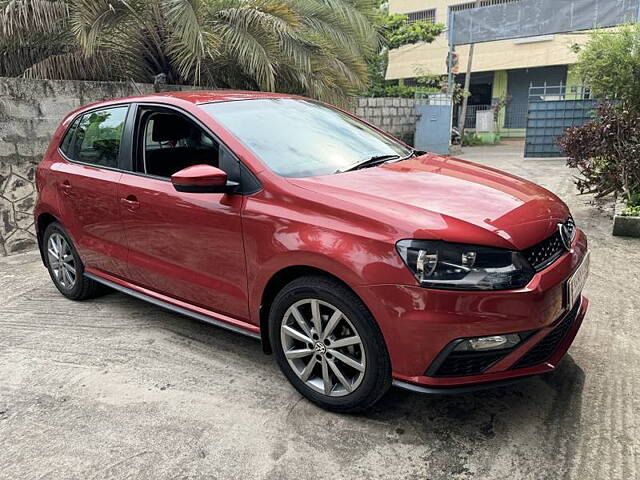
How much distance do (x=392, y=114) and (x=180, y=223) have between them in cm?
1248

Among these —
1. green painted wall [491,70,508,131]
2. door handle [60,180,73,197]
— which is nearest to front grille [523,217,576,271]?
door handle [60,180,73,197]

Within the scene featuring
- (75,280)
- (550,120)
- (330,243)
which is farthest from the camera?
(550,120)

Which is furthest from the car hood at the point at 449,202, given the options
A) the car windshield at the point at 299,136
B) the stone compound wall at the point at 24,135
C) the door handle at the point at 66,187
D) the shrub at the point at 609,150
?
the stone compound wall at the point at 24,135

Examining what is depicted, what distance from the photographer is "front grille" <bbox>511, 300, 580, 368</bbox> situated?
2455 millimetres

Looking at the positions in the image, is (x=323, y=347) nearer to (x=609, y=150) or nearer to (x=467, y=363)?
(x=467, y=363)

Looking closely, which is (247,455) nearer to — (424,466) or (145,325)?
(424,466)

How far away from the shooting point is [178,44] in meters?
7.10

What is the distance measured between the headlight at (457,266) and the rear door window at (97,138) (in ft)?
7.79

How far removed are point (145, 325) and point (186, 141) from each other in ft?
4.81

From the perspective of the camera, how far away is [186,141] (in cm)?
329

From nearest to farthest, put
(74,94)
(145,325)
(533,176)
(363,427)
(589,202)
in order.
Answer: (363,427), (145,325), (74,94), (589,202), (533,176)

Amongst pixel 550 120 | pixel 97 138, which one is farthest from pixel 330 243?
pixel 550 120

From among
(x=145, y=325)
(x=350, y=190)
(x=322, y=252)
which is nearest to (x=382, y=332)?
(x=322, y=252)

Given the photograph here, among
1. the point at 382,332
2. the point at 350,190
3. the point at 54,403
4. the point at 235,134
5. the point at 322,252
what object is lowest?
the point at 54,403
